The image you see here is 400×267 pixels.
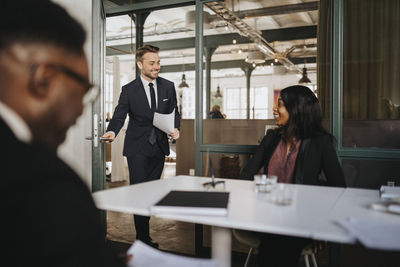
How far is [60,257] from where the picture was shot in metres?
0.50

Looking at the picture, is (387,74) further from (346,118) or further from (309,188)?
(309,188)

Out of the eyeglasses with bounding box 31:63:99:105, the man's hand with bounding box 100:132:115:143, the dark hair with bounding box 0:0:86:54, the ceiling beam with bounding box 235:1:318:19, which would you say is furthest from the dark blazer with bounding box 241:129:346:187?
the ceiling beam with bounding box 235:1:318:19

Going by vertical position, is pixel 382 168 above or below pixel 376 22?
below

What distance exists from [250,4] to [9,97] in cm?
720

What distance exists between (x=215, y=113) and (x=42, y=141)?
306cm

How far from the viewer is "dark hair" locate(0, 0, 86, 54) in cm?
59

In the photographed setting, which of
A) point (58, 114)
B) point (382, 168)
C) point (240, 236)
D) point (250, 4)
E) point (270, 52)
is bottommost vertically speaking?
point (240, 236)

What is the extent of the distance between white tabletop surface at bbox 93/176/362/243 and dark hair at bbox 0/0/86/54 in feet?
2.46

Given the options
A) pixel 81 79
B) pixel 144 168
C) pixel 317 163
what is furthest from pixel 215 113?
pixel 81 79

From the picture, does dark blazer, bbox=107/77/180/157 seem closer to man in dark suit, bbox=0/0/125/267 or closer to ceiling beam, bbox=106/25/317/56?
man in dark suit, bbox=0/0/125/267

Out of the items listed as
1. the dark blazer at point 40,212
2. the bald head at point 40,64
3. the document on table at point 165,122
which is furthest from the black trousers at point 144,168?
the dark blazer at point 40,212

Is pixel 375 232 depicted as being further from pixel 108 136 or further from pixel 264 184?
pixel 108 136

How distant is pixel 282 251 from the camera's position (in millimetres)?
1800

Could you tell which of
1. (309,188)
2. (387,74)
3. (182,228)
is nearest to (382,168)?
(387,74)
